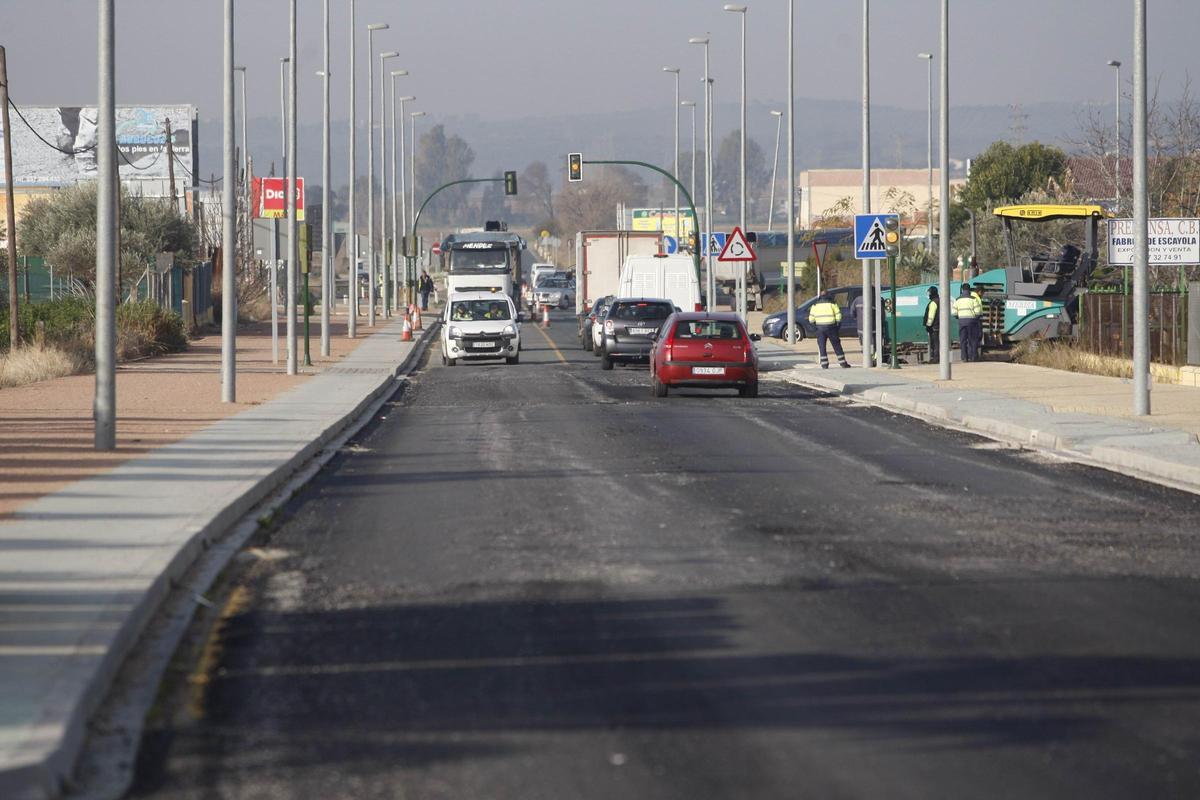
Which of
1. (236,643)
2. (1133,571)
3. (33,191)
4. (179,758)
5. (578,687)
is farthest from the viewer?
(33,191)

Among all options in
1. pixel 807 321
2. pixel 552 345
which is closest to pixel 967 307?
pixel 807 321

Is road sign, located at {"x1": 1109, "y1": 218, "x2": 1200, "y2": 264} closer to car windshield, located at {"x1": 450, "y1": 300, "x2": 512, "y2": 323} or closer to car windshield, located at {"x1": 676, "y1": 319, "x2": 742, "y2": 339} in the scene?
car windshield, located at {"x1": 676, "y1": 319, "x2": 742, "y2": 339}

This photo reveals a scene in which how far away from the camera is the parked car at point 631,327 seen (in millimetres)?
36844

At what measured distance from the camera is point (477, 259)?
63.9 meters

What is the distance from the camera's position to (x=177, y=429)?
814 inches

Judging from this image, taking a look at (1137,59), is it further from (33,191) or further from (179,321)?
(33,191)

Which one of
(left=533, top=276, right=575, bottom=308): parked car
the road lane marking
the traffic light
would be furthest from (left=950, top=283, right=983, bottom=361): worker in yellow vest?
(left=533, top=276, right=575, bottom=308): parked car

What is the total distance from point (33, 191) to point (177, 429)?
9951 cm

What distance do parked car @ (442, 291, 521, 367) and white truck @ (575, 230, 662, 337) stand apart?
11.2m

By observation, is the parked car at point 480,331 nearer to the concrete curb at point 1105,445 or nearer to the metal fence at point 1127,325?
the metal fence at point 1127,325

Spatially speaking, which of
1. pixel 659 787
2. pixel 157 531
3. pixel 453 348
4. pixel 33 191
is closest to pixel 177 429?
pixel 157 531

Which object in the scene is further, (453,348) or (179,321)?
(179,321)

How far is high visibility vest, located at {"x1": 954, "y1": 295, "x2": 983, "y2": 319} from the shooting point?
36.4 metres

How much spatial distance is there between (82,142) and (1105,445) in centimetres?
11266
